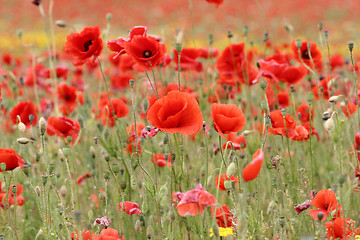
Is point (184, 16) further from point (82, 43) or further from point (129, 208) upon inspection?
point (129, 208)

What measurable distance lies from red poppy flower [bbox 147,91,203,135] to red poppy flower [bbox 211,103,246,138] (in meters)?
0.07

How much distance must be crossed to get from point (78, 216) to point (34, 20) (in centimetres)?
1242

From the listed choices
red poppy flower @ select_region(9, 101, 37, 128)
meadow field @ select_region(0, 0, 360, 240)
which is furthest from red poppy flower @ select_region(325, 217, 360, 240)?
red poppy flower @ select_region(9, 101, 37, 128)

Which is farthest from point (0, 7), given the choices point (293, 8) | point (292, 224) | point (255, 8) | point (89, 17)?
point (292, 224)

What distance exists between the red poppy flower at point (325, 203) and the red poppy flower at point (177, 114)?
0.47m

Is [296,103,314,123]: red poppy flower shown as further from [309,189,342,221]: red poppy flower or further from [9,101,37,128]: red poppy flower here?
[9,101,37,128]: red poppy flower

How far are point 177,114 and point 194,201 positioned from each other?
0.87ft

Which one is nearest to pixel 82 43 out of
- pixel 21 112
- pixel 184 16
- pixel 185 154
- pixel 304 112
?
pixel 21 112

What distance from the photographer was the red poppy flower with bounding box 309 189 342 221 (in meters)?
1.60

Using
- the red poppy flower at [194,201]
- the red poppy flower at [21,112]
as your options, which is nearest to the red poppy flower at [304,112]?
the red poppy flower at [194,201]

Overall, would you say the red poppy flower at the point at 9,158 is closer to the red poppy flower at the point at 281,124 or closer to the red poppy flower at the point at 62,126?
the red poppy flower at the point at 62,126

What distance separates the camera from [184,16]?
1267 cm

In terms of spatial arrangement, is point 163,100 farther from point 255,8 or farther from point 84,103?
point 255,8

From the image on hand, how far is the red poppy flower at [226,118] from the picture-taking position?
1.55 meters
